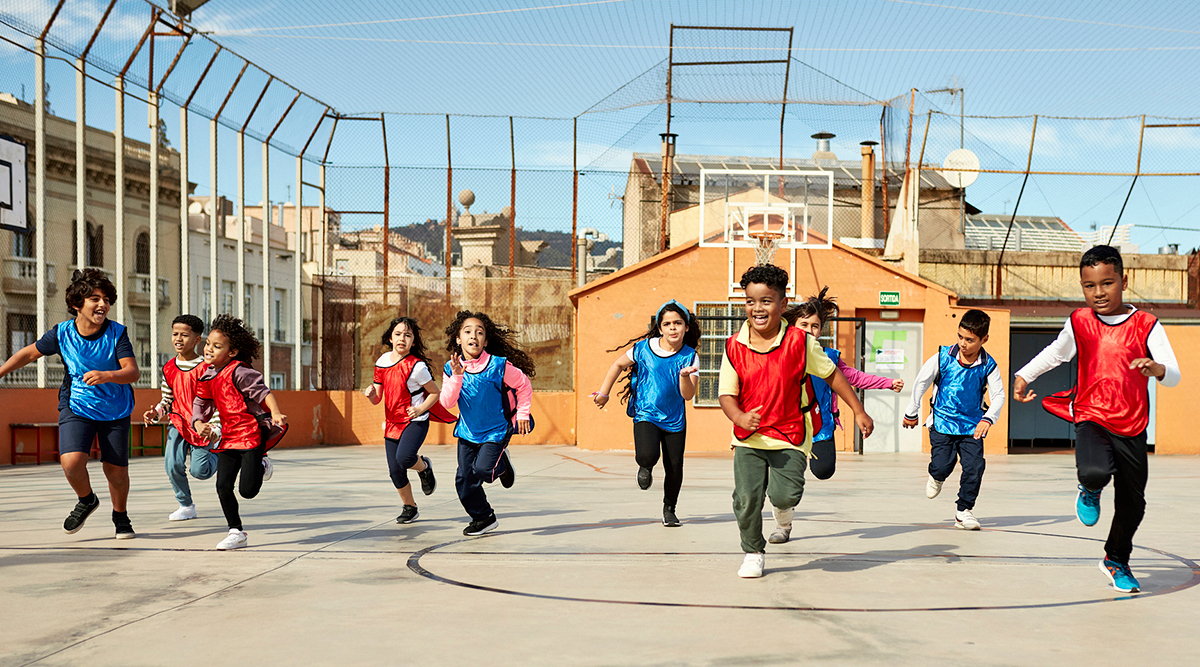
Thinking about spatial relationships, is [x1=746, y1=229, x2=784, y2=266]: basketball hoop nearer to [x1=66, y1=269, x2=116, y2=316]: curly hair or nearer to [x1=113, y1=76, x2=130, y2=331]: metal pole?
[x1=113, y1=76, x2=130, y2=331]: metal pole

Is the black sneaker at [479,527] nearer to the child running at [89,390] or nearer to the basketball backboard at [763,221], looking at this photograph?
the child running at [89,390]

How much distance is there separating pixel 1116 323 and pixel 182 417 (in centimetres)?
632

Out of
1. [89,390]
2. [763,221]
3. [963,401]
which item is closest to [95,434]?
[89,390]

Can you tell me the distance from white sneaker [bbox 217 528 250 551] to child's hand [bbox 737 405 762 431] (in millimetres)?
3200

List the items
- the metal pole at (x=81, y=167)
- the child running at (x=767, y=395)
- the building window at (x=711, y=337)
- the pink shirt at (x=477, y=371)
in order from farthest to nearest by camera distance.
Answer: the building window at (x=711, y=337)
the metal pole at (x=81, y=167)
the pink shirt at (x=477, y=371)
the child running at (x=767, y=395)

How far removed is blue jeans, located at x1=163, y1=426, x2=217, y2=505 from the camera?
8078 millimetres

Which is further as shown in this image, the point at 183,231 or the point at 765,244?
the point at 765,244

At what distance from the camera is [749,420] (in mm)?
5480

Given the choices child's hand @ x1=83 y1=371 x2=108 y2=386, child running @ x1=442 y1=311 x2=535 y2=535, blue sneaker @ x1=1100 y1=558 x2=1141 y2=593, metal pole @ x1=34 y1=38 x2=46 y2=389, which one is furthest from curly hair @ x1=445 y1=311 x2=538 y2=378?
metal pole @ x1=34 y1=38 x2=46 y2=389

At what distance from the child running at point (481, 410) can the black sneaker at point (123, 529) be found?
2136mm

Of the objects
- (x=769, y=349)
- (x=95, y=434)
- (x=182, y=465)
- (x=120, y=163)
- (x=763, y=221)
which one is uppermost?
(x=120, y=163)

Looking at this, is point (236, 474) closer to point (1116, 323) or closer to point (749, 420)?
point (749, 420)

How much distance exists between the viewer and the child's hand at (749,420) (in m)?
5.48

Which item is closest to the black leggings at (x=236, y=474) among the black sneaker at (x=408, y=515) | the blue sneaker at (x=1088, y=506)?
the black sneaker at (x=408, y=515)
